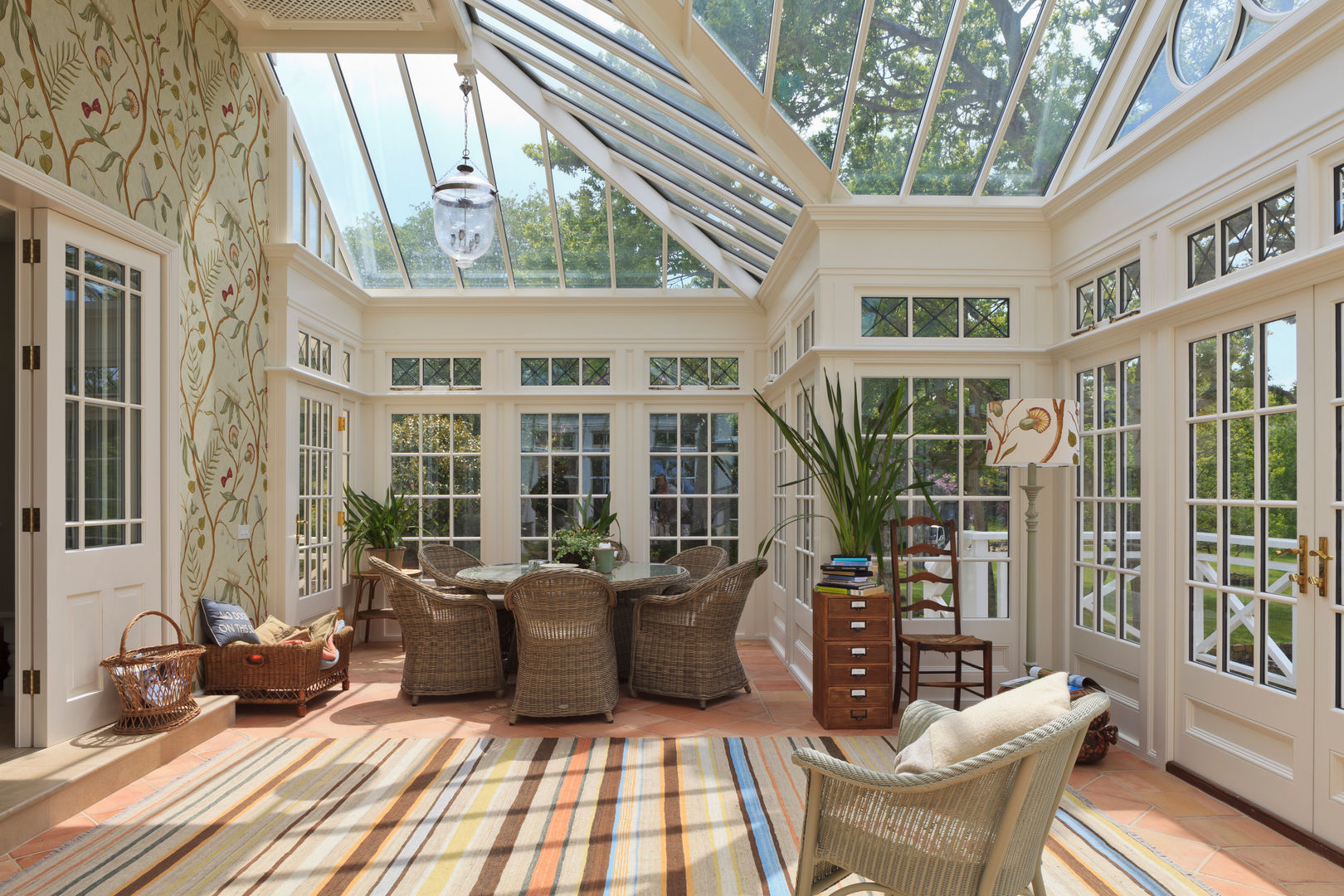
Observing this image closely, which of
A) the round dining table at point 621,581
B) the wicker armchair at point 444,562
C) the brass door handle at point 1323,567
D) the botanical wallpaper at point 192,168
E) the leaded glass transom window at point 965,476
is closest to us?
the brass door handle at point 1323,567

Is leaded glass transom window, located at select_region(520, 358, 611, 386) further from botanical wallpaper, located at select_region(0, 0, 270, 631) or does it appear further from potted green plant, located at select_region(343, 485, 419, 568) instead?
botanical wallpaper, located at select_region(0, 0, 270, 631)

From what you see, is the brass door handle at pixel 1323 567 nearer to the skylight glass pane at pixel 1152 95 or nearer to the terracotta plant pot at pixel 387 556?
the skylight glass pane at pixel 1152 95

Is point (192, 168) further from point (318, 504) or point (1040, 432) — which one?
point (1040, 432)

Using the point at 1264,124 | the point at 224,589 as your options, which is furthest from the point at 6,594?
the point at 1264,124

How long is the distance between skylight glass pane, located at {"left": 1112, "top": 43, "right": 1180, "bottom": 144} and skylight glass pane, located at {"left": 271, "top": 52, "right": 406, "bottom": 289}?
16.7 ft

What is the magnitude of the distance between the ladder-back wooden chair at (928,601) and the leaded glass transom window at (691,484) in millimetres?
2547

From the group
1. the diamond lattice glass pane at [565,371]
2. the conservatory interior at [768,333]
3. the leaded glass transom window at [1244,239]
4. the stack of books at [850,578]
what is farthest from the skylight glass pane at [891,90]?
the diamond lattice glass pane at [565,371]

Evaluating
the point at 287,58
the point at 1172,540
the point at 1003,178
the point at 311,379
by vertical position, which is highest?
the point at 287,58

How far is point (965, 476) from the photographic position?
5.25 m

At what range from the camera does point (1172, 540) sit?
4008 mm

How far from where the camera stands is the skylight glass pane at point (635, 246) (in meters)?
7.11

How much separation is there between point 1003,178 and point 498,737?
424 centimetres

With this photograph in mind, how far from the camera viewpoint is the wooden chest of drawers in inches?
182

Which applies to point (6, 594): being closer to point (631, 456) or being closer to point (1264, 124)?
point (631, 456)
